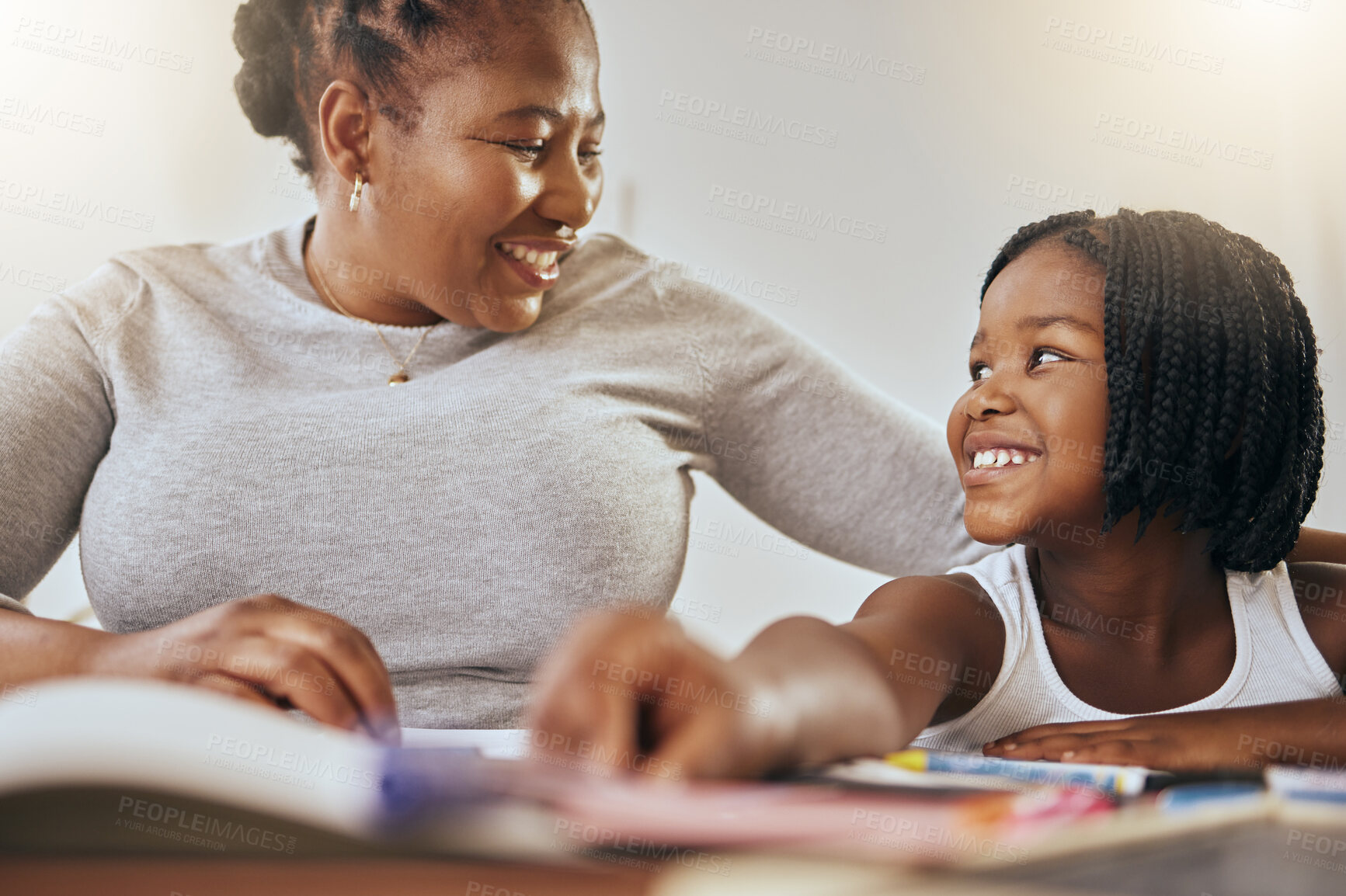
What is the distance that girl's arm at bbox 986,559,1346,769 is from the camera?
0.57 metres


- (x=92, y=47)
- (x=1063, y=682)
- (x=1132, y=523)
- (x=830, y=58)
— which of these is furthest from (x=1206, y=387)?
(x=92, y=47)

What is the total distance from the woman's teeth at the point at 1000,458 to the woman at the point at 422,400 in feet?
0.75

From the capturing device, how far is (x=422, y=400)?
2.77 ft

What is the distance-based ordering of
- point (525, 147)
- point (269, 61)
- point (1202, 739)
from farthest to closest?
1. point (269, 61)
2. point (525, 147)
3. point (1202, 739)

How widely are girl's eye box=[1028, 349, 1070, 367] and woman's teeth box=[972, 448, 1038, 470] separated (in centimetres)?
7

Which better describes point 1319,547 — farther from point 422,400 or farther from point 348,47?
point 348,47

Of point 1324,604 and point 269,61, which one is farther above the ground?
point 269,61

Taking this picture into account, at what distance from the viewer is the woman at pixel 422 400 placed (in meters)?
0.78

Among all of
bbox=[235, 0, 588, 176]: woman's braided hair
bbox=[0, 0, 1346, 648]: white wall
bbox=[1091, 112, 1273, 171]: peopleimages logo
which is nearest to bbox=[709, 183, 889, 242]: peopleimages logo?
bbox=[0, 0, 1346, 648]: white wall

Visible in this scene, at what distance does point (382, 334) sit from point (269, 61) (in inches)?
11.9

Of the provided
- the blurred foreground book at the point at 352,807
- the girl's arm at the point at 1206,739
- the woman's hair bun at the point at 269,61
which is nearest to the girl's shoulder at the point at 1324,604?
the girl's arm at the point at 1206,739

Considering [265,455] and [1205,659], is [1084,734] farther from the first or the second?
[265,455]

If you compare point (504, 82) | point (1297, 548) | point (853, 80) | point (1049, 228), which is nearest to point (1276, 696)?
point (1297, 548)

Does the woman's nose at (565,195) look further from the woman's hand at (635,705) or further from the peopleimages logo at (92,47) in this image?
the peopleimages logo at (92,47)
